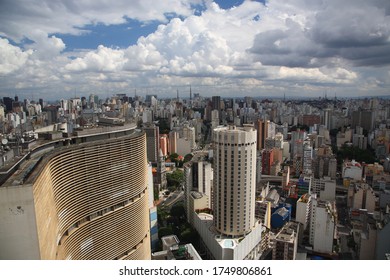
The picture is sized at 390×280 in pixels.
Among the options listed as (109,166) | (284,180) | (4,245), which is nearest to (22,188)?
(4,245)

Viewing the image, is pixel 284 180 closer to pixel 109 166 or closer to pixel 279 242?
pixel 279 242

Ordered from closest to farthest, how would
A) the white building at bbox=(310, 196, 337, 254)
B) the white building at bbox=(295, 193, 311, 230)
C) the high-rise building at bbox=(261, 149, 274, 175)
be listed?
the white building at bbox=(310, 196, 337, 254) < the white building at bbox=(295, 193, 311, 230) < the high-rise building at bbox=(261, 149, 274, 175)

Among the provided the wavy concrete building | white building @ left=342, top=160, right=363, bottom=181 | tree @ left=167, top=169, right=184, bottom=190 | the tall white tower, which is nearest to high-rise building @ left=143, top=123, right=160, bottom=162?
tree @ left=167, top=169, right=184, bottom=190

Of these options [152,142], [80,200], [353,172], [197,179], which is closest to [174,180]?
[152,142]

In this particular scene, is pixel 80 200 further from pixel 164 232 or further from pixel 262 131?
pixel 262 131

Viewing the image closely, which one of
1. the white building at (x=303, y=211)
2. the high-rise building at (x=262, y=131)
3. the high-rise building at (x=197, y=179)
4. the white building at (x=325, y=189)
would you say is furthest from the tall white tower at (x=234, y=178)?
the high-rise building at (x=262, y=131)

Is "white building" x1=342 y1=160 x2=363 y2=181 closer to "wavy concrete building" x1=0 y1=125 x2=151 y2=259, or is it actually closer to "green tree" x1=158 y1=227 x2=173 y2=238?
"green tree" x1=158 y1=227 x2=173 y2=238

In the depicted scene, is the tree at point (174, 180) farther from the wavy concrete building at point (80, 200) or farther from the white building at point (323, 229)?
the wavy concrete building at point (80, 200)
